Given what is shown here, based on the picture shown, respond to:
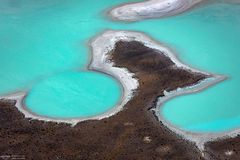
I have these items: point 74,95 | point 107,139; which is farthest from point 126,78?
point 107,139

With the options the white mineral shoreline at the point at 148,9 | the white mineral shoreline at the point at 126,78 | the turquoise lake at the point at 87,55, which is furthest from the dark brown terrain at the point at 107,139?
the white mineral shoreline at the point at 148,9

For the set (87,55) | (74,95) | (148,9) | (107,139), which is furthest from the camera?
(148,9)

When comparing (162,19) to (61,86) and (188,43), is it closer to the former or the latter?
(188,43)

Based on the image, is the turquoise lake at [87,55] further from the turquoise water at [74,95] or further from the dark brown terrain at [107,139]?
the dark brown terrain at [107,139]

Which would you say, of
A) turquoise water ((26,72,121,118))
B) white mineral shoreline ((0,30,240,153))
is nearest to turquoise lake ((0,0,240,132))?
turquoise water ((26,72,121,118))

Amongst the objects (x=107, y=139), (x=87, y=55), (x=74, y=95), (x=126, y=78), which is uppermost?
(x=87, y=55)

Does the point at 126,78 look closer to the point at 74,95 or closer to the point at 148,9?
the point at 74,95

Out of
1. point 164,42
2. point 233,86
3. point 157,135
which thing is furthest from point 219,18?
point 157,135

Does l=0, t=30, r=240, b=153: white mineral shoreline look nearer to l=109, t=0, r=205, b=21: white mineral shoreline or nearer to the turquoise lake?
the turquoise lake
